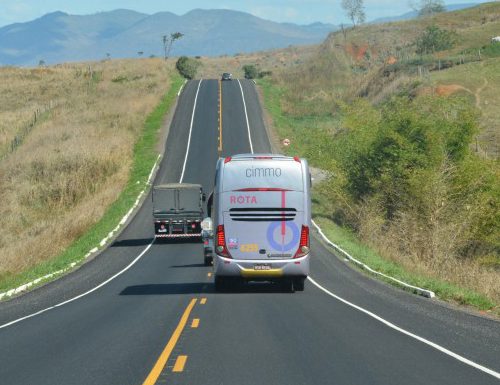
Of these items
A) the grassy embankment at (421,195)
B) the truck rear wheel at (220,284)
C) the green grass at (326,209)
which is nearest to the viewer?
the green grass at (326,209)

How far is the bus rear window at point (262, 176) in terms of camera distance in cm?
2286

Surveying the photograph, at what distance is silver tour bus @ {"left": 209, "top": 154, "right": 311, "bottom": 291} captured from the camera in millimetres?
22859

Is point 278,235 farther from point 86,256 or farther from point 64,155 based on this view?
point 64,155

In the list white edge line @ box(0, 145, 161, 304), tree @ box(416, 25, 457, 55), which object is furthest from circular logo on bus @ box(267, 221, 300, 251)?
tree @ box(416, 25, 457, 55)

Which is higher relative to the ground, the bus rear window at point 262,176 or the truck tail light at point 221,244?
the bus rear window at point 262,176

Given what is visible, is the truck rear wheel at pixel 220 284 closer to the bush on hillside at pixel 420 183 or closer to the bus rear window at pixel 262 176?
the bus rear window at pixel 262 176


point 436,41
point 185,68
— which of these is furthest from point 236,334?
point 185,68

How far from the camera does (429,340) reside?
1491cm

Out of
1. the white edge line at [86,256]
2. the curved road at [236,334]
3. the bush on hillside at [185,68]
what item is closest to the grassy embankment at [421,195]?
the curved road at [236,334]

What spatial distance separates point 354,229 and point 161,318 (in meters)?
31.2

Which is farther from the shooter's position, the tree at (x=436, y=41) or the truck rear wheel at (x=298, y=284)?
the tree at (x=436, y=41)

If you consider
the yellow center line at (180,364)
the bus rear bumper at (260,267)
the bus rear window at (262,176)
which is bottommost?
the bus rear bumper at (260,267)

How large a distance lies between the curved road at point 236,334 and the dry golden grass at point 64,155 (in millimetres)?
12415

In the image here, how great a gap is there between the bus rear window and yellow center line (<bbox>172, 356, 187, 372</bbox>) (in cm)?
1029
